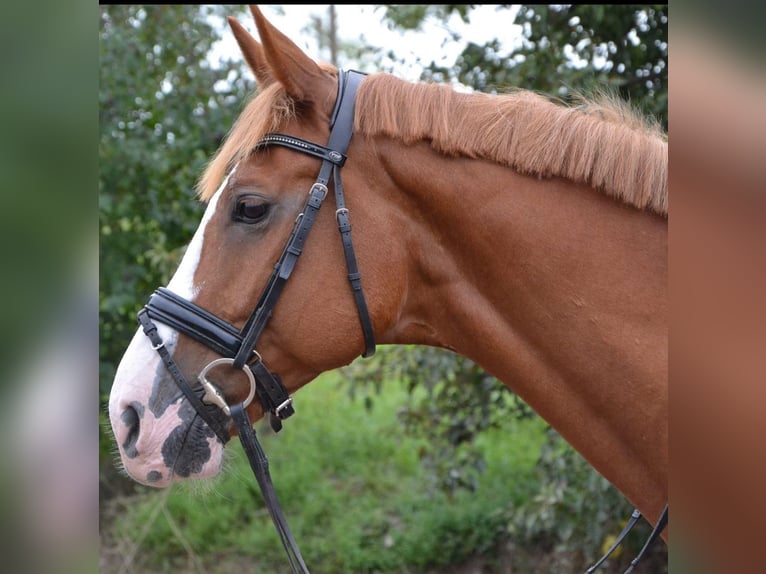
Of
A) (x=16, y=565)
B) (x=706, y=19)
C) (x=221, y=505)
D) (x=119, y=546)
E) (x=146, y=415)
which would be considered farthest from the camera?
(x=221, y=505)

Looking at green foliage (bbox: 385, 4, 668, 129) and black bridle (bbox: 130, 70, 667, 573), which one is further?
green foliage (bbox: 385, 4, 668, 129)

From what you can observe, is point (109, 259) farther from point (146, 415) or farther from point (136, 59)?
point (146, 415)

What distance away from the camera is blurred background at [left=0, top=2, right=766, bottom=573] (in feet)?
1.75

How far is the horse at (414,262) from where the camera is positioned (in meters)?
1.73

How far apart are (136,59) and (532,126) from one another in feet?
12.1

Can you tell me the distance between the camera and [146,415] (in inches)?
68.5

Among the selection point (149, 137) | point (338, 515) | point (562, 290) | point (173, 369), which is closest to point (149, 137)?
point (149, 137)

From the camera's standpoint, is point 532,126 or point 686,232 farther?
point 532,126

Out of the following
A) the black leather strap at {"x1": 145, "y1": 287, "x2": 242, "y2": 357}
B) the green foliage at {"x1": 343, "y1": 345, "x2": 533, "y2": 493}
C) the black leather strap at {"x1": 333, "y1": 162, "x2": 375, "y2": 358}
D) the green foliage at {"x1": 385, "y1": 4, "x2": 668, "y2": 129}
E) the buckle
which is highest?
the green foliage at {"x1": 385, "y1": 4, "x2": 668, "y2": 129}

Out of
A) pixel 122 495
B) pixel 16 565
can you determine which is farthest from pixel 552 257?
pixel 122 495

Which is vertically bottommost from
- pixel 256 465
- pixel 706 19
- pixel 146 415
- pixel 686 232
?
pixel 256 465

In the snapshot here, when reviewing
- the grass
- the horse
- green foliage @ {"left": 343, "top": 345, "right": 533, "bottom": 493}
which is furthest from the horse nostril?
the grass

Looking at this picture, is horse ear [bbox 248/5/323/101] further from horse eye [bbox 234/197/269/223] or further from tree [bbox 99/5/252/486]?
tree [bbox 99/5/252/486]

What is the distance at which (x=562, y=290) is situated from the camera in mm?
1744
